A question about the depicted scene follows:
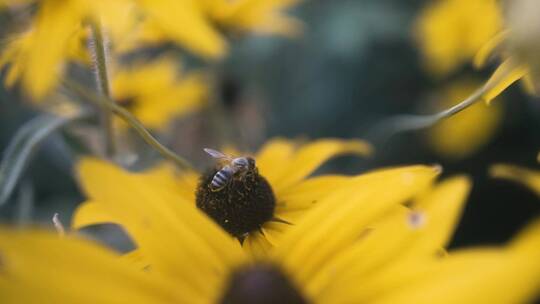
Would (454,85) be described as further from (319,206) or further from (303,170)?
(319,206)

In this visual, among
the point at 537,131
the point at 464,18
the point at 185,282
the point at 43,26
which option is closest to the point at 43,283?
the point at 185,282

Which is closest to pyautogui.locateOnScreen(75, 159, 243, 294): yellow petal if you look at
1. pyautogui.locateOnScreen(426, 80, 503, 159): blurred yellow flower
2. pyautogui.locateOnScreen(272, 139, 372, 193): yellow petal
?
pyautogui.locateOnScreen(272, 139, 372, 193): yellow petal

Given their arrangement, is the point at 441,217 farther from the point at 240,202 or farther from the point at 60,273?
the point at 240,202

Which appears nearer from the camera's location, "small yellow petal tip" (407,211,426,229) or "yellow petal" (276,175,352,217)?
"small yellow petal tip" (407,211,426,229)

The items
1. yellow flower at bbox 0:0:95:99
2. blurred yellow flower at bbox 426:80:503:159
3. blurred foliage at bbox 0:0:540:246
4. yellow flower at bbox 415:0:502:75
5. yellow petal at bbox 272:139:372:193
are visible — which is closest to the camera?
yellow flower at bbox 0:0:95:99

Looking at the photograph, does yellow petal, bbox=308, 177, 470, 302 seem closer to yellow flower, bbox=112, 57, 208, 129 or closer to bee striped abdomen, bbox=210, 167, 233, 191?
bee striped abdomen, bbox=210, 167, 233, 191

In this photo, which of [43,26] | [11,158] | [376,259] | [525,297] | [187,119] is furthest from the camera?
[187,119]

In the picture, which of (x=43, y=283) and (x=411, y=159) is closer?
(x=43, y=283)

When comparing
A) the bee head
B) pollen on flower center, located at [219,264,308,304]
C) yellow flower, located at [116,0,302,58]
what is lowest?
pollen on flower center, located at [219,264,308,304]
